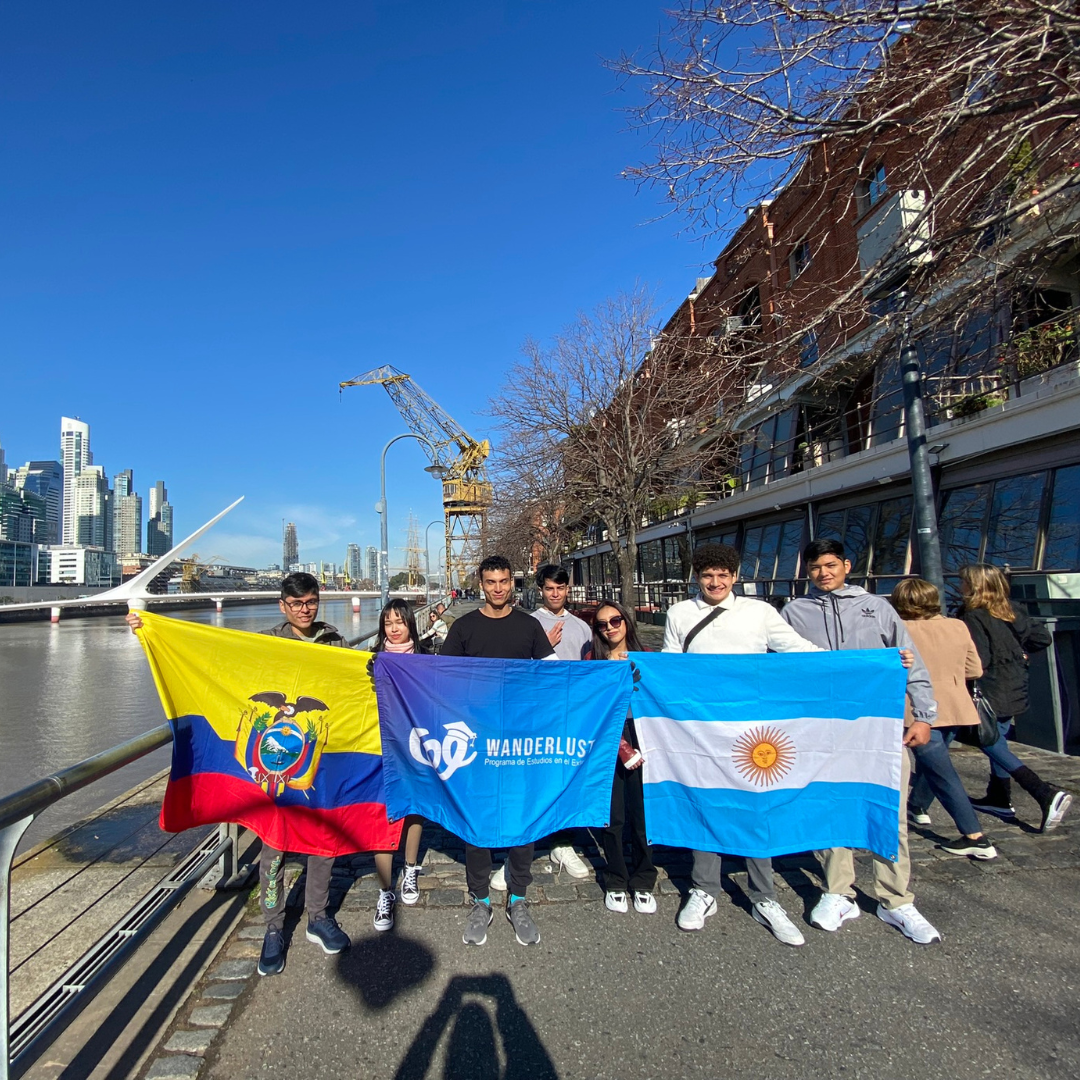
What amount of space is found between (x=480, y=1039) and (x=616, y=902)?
1.24 m

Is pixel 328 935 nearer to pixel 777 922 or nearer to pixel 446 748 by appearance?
pixel 446 748

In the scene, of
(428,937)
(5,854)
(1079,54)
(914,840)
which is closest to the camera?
(5,854)

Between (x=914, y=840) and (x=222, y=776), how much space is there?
4.63 metres

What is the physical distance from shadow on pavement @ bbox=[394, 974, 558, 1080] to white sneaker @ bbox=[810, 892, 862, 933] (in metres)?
1.68

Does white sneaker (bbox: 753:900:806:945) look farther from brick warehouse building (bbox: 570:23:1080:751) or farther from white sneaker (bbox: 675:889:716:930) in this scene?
brick warehouse building (bbox: 570:23:1080:751)

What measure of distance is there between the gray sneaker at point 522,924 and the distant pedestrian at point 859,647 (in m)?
1.51

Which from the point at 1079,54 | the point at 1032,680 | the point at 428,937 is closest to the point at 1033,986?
the point at 428,937

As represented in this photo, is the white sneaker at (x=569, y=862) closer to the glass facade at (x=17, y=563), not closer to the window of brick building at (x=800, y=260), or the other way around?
the window of brick building at (x=800, y=260)

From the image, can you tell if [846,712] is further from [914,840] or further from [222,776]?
[222,776]

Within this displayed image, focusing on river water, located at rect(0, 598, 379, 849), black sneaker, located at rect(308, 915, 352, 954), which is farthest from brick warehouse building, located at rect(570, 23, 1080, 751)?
river water, located at rect(0, 598, 379, 849)

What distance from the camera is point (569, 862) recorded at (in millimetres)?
4324

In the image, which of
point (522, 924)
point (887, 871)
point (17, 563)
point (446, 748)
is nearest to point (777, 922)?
point (887, 871)

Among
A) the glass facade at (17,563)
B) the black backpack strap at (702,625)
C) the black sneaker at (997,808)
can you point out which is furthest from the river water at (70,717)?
the glass facade at (17,563)

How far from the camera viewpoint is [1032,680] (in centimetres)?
667
